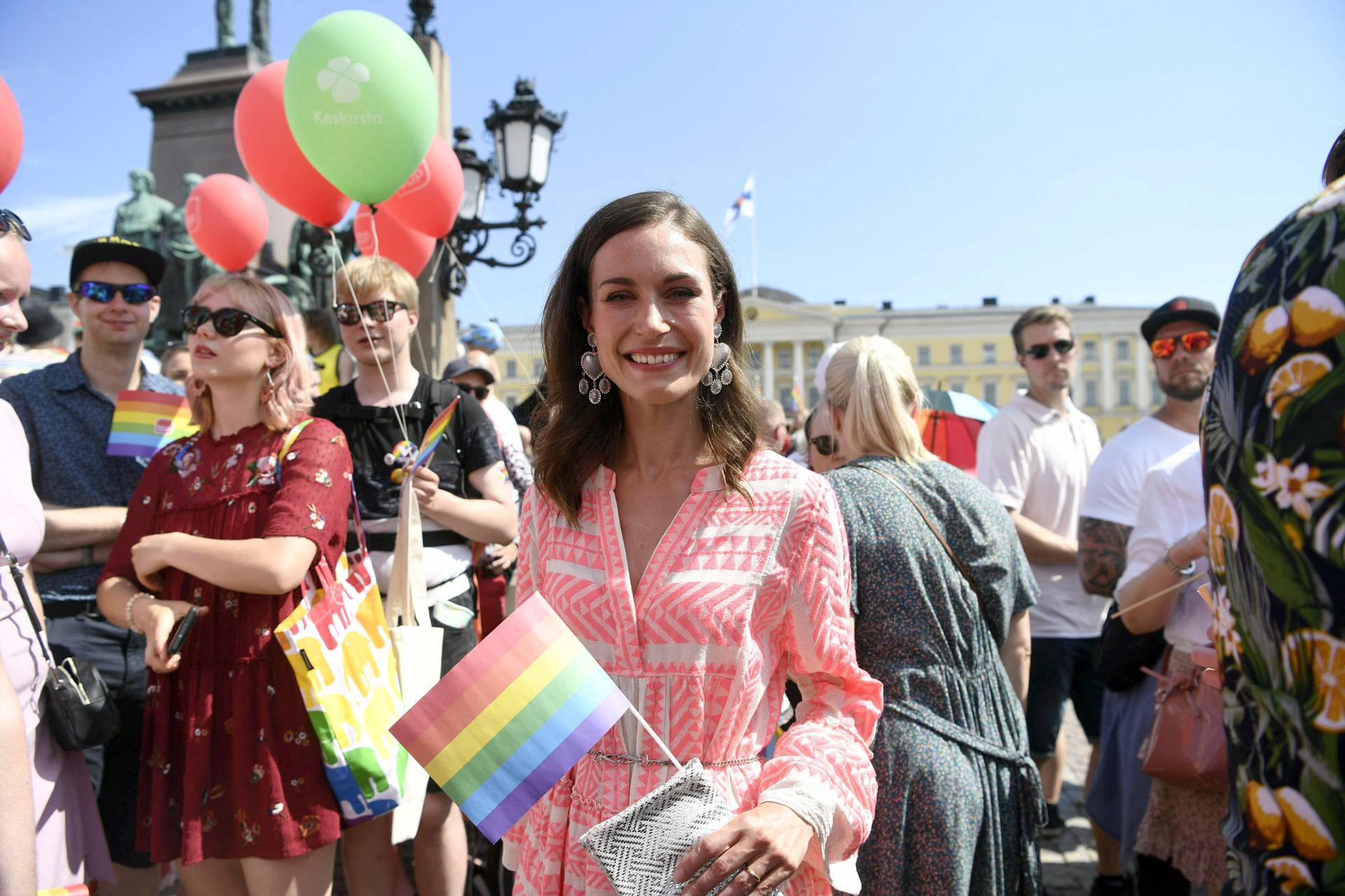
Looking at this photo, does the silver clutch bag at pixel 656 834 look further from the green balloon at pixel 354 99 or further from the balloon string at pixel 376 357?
the green balloon at pixel 354 99

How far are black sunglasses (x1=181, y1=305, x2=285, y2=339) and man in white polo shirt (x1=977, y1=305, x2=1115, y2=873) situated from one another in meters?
3.16

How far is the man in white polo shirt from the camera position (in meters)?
4.12

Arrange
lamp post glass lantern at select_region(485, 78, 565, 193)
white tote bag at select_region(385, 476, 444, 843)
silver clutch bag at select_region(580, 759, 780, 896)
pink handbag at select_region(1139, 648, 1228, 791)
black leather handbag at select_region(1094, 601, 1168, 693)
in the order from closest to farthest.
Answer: silver clutch bag at select_region(580, 759, 780, 896) < white tote bag at select_region(385, 476, 444, 843) < pink handbag at select_region(1139, 648, 1228, 791) < black leather handbag at select_region(1094, 601, 1168, 693) < lamp post glass lantern at select_region(485, 78, 565, 193)

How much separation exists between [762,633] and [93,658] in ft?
7.67

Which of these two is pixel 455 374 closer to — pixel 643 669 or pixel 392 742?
pixel 392 742

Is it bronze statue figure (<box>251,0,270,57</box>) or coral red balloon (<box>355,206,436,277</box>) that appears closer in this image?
coral red balloon (<box>355,206,436,277</box>)

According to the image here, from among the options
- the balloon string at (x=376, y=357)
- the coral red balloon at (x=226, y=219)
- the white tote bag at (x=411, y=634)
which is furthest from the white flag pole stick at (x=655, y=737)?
the coral red balloon at (x=226, y=219)

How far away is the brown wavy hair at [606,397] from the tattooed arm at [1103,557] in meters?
2.45

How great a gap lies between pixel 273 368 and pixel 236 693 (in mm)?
878

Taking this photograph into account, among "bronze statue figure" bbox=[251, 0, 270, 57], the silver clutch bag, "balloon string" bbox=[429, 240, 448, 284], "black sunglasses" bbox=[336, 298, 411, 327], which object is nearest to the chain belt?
the silver clutch bag

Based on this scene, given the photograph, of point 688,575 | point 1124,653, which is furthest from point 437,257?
point 688,575

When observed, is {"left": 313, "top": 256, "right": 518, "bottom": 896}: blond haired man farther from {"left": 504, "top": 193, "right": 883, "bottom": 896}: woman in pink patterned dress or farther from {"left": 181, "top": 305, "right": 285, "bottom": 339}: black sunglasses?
{"left": 504, "top": 193, "right": 883, "bottom": 896}: woman in pink patterned dress

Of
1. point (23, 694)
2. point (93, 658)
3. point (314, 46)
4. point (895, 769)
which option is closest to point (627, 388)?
point (895, 769)

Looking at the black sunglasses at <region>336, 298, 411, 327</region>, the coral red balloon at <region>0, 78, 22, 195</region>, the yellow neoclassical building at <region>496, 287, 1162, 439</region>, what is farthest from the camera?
the yellow neoclassical building at <region>496, 287, 1162, 439</region>
